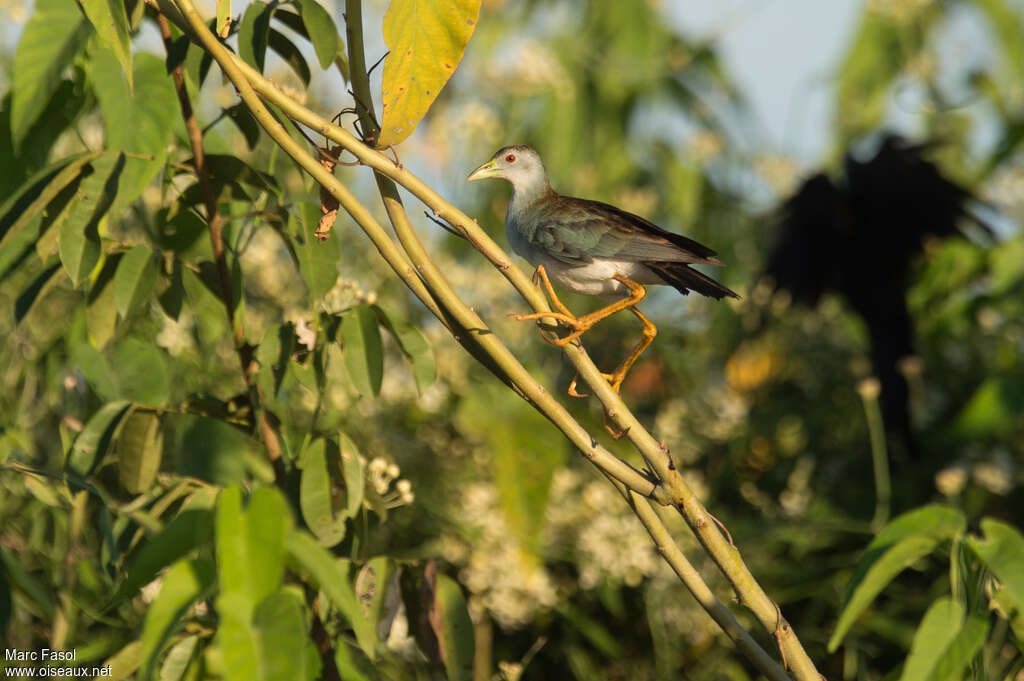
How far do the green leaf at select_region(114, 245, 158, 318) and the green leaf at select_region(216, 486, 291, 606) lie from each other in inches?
23.3

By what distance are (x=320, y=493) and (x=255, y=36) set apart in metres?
0.58

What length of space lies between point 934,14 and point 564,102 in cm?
170

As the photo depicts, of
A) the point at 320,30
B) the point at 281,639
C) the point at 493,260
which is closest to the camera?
the point at 281,639

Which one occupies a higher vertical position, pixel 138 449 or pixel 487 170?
pixel 487 170

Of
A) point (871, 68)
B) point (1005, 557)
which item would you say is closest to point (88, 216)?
point (1005, 557)

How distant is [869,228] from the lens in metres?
3.15

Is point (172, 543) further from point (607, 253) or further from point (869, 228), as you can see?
point (869, 228)

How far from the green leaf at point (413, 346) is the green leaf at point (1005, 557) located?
730mm

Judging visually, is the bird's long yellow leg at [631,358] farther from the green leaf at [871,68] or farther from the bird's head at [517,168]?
the green leaf at [871,68]

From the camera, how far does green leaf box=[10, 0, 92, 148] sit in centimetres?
125

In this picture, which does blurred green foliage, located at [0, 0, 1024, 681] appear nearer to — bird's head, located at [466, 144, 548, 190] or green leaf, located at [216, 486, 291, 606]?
green leaf, located at [216, 486, 291, 606]

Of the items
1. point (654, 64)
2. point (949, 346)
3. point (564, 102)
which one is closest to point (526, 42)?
point (564, 102)

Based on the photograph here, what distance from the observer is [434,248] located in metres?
3.66

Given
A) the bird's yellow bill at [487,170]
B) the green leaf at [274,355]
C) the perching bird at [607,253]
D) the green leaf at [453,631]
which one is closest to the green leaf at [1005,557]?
the perching bird at [607,253]
